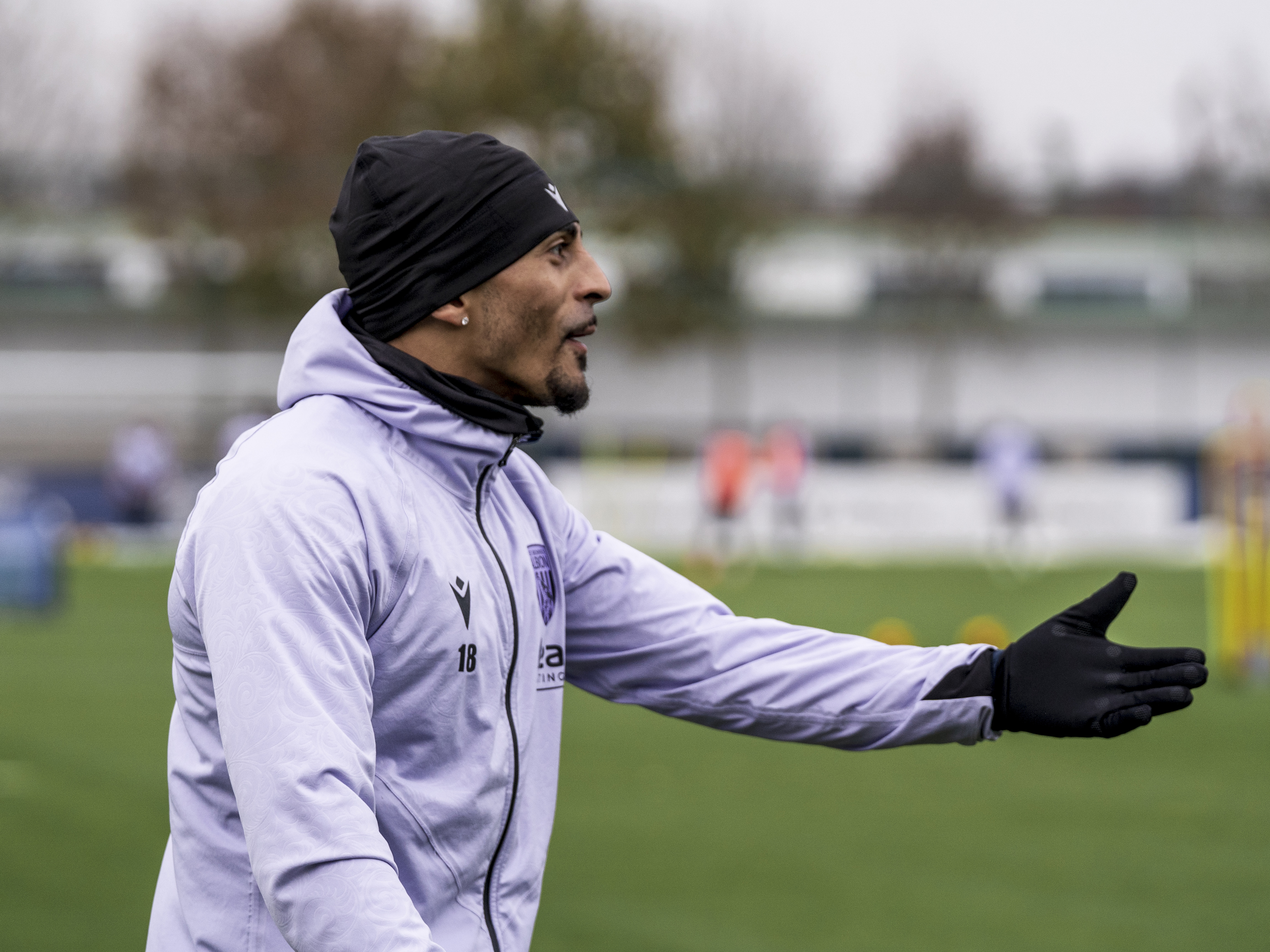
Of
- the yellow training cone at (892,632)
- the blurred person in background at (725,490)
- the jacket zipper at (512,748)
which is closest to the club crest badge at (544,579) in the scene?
the jacket zipper at (512,748)

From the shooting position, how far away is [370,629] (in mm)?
2166

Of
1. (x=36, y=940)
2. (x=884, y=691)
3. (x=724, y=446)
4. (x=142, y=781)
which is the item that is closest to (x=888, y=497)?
(x=724, y=446)

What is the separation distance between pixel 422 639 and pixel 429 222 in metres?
0.61

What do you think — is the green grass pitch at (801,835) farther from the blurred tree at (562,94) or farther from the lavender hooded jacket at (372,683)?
the blurred tree at (562,94)

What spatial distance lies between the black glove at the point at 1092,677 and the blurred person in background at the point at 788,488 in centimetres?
2536

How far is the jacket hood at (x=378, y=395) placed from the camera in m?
2.31

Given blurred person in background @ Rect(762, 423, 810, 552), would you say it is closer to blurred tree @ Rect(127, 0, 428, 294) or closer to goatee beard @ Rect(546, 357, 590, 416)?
blurred tree @ Rect(127, 0, 428, 294)

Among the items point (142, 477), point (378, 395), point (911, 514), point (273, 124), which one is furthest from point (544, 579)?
point (273, 124)

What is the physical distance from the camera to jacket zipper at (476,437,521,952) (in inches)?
91.2

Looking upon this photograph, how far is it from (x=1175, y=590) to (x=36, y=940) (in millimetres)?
17117

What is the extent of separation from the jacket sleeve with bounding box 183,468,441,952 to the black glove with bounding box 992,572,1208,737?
3.58 feet

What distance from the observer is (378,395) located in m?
2.31

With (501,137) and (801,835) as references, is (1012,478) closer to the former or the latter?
(501,137)

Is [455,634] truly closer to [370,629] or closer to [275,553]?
[370,629]
